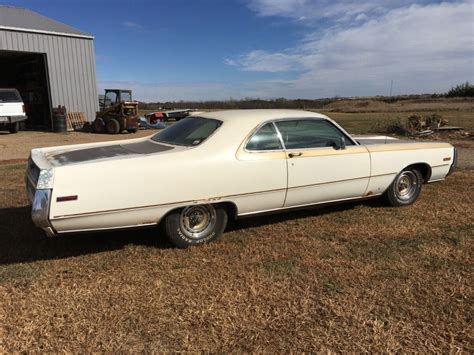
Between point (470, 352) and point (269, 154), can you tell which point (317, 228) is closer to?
point (269, 154)

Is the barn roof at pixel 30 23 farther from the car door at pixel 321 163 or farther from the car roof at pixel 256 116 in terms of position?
the car door at pixel 321 163

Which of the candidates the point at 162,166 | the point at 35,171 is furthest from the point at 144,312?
the point at 35,171

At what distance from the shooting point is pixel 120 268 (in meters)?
3.75

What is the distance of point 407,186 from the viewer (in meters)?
5.64

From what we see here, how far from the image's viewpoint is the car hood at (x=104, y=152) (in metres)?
3.87

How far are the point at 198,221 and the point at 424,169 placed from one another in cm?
329

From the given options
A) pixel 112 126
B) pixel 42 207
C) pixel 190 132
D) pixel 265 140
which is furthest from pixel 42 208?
pixel 112 126

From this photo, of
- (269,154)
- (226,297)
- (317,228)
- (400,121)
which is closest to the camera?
(226,297)

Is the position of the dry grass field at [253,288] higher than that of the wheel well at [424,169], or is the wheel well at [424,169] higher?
the wheel well at [424,169]

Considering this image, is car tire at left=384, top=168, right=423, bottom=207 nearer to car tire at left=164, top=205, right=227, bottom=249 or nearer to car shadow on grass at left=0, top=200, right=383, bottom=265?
car shadow on grass at left=0, top=200, right=383, bottom=265

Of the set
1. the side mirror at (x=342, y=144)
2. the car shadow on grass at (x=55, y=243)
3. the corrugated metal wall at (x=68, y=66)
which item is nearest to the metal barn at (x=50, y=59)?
the corrugated metal wall at (x=68, y=66)

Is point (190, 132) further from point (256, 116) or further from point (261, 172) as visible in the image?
point (261, 172)

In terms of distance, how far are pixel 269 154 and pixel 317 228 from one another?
1.07 meters

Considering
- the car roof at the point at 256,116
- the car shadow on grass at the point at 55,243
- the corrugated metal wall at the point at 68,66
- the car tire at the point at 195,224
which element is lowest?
the car shadow on grass at the point at 55,243
